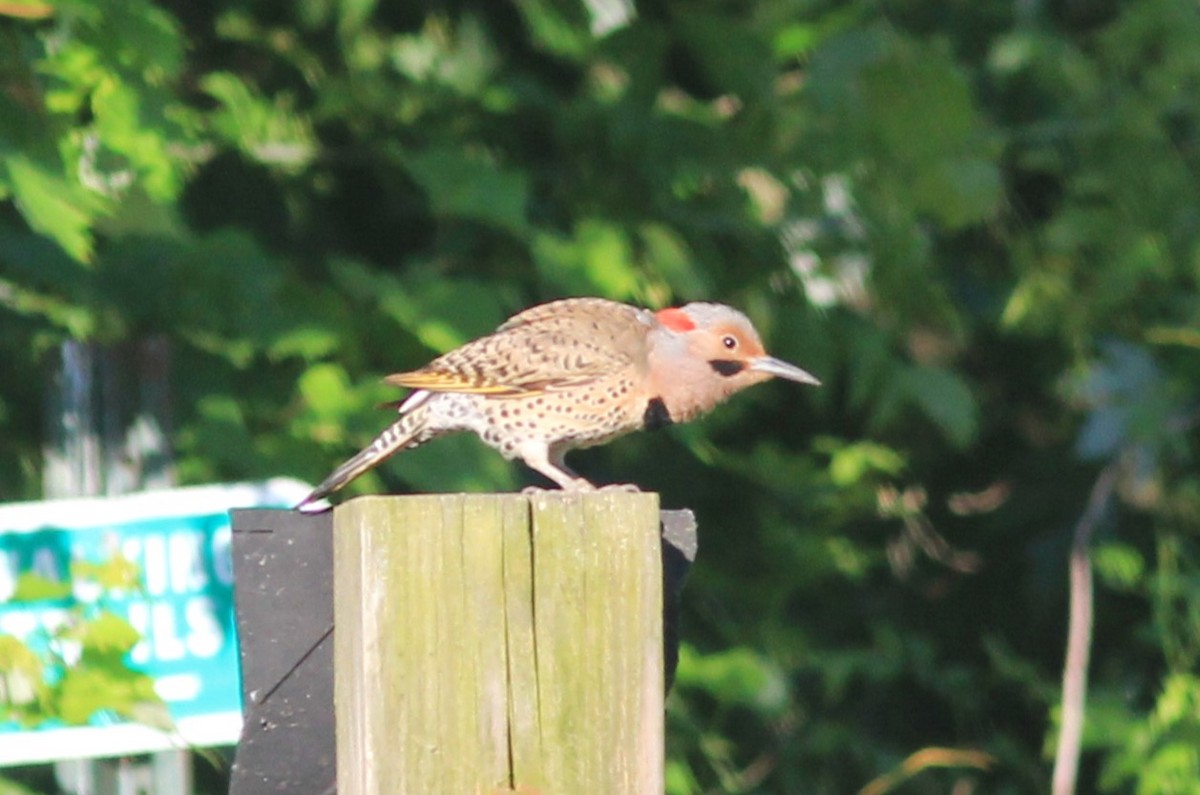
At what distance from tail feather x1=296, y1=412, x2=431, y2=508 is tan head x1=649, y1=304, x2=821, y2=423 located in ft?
1.74

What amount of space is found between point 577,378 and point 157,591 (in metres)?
1.09

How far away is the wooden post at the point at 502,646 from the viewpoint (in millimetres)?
2018

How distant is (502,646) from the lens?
6.69 feet

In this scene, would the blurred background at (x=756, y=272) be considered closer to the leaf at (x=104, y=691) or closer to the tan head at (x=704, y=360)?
the tan head at (x=704, y=360)

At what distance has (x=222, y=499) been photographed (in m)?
3.38

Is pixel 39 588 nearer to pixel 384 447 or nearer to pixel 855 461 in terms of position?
pixel 384 447

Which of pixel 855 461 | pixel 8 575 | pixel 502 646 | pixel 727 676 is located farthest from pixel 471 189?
pixel 502 646

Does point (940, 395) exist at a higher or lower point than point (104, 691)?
higher

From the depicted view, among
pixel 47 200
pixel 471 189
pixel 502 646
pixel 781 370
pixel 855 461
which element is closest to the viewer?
pixel 502 646

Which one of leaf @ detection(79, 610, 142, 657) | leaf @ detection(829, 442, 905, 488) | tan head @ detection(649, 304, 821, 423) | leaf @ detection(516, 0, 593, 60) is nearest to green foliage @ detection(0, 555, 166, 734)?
leaf @ detection(79, 610, 142, 657)

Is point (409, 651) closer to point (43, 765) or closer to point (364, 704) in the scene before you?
point (364, 704)

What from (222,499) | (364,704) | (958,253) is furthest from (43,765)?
(958,253)

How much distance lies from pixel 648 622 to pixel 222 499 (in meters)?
1.46

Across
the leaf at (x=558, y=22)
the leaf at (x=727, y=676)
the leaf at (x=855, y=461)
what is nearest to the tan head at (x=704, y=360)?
the leaf at (x=558, y=22)
